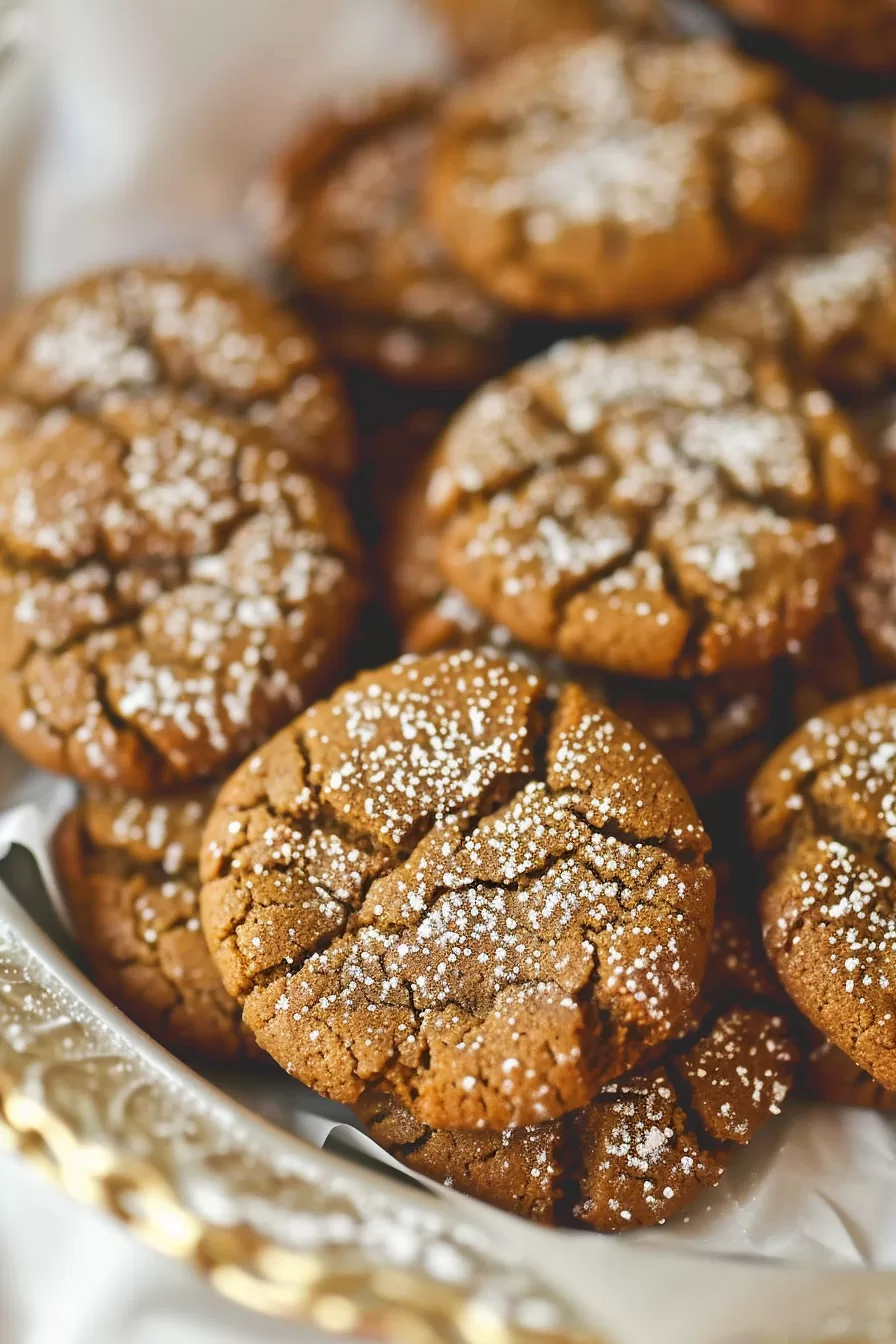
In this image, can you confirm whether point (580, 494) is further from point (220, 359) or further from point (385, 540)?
point (220, 359)

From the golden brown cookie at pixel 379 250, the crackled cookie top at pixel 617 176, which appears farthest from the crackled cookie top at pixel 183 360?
the crackled cookie top at pixel 617 176

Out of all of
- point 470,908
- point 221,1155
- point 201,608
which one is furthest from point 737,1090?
point 201,608

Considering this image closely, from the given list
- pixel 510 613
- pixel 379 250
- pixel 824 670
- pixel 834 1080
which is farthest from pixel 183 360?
pixel 834 1080

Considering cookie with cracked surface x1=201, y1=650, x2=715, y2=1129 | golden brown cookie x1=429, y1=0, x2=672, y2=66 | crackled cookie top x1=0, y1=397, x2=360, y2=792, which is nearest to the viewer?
cookie with cracked surface x1=201, y1=650, x2=715, y2=1129

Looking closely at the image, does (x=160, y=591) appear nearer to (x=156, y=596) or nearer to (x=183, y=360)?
(x=156, y=596)

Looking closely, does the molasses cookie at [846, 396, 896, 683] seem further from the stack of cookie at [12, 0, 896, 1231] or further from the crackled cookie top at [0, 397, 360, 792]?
the crackled cookie top at [0, 397, 360, 792]

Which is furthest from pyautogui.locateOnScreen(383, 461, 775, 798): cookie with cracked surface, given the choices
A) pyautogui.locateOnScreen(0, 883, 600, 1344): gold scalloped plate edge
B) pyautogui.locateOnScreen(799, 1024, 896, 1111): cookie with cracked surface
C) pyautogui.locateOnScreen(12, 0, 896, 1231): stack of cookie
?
pyautogui.locateOnScreen(0, 883, 600, 1344): gold scalloped plate edge
